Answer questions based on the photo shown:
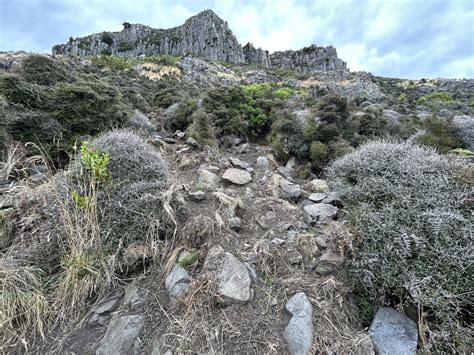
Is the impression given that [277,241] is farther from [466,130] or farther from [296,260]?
[466,130]

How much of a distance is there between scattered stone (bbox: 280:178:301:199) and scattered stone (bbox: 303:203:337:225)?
1.45 feet

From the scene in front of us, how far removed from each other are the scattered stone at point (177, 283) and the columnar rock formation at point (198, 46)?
157 ft

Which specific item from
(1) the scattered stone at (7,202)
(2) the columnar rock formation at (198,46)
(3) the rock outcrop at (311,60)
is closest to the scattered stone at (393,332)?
(1) the scattered stone at (7,202)

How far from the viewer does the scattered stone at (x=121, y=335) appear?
1.98 metres

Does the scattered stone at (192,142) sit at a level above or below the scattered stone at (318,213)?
above

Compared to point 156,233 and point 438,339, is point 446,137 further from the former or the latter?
point 156,233

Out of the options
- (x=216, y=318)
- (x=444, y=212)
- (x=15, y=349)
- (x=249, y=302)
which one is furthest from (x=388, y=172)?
(x=15, y=349)

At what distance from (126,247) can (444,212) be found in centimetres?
323

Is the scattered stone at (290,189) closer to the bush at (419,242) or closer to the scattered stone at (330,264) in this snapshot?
the bush at (419,242)

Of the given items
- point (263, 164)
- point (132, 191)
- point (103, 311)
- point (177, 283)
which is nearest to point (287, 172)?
point (263, 164)

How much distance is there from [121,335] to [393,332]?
7.43ft

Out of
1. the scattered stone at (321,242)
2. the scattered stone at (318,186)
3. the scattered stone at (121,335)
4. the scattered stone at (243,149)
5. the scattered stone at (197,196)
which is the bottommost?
the scattered stone at (121,335)

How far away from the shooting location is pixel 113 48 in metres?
51.9

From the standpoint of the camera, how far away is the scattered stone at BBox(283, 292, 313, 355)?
192 cm
